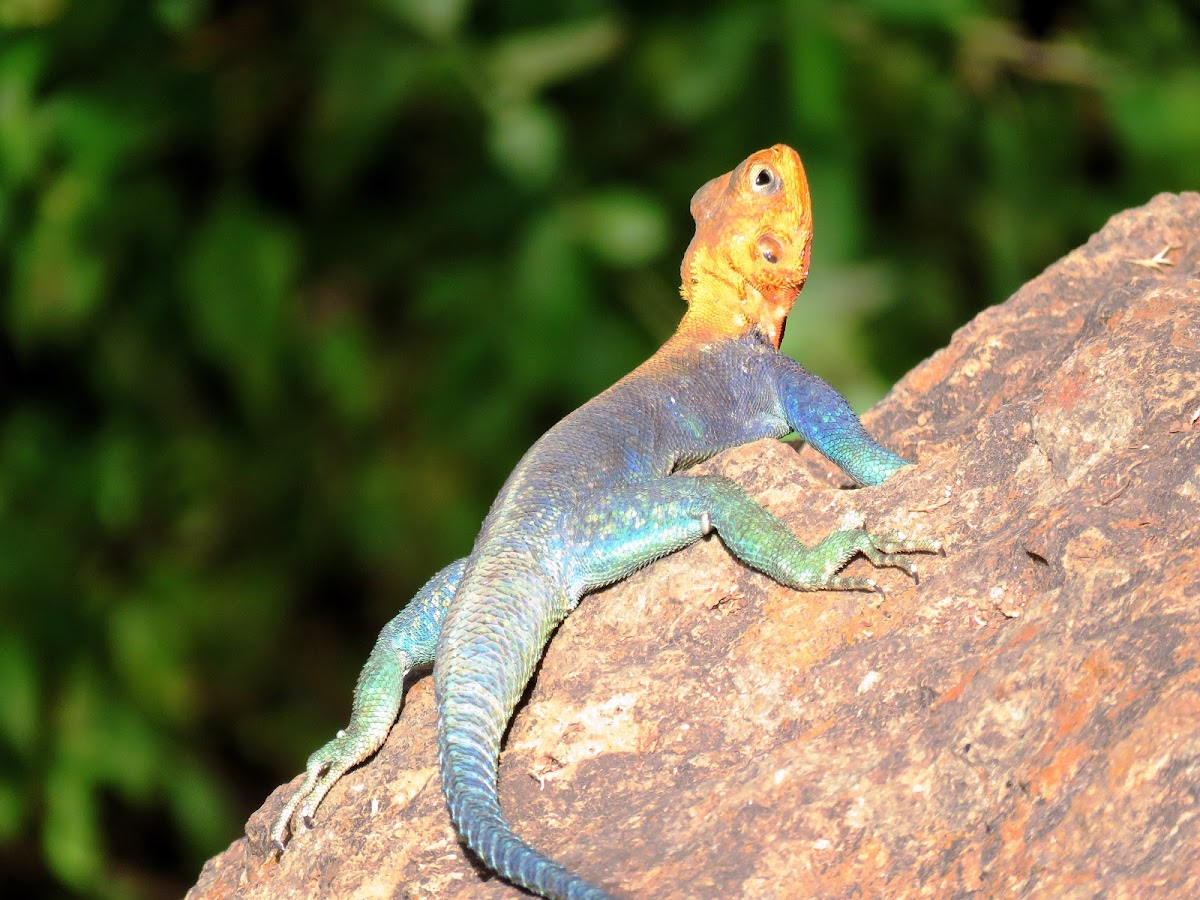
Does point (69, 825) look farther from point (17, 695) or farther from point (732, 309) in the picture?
point (732, 309)

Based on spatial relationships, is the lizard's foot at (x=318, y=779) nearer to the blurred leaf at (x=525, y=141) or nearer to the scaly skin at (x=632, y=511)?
the scaly skin at (x=632, y=511)

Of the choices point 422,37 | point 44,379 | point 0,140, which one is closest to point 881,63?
point 422,37

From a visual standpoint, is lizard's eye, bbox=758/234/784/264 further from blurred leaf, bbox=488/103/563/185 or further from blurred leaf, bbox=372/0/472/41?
blurred leaf, bbox=372/0/472/41

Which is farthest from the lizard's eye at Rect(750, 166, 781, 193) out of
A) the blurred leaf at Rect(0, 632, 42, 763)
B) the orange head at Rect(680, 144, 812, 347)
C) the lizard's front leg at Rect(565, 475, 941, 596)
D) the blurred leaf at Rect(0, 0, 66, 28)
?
the blurred leaf at Rect(0, 632, 42, 763)

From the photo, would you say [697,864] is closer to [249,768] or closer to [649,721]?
[649,721]

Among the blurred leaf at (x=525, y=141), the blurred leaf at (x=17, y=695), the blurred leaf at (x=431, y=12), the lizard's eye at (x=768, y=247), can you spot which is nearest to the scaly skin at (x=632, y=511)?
the lizard's eye at (x=768, y=247)

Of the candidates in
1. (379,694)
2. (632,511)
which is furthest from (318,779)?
(632,511)
